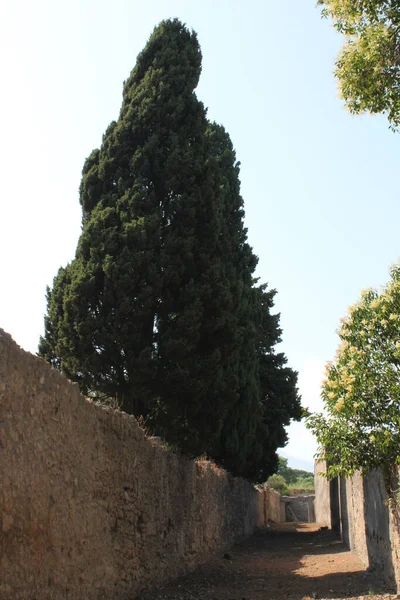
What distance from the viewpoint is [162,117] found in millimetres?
12867

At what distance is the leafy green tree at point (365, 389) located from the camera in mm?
7680

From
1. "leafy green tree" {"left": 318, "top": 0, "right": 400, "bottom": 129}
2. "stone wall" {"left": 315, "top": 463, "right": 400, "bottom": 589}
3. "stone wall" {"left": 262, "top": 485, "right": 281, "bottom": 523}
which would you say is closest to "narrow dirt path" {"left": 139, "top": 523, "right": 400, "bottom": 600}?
"stone wall" {"left": 315, "top": 463, "right": 400, "bottom": 589}

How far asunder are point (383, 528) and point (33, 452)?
7.16 meters

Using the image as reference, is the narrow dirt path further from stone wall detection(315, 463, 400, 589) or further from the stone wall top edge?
the stone wall top edge

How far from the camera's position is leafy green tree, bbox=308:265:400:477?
7680 mm

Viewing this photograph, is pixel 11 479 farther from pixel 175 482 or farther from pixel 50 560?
pixel 175 482

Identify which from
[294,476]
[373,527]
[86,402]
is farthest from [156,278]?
[294,476]

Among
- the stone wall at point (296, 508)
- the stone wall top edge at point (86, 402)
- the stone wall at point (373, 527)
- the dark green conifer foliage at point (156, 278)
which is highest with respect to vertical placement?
the dark green conifer foliage at point (156, 278)

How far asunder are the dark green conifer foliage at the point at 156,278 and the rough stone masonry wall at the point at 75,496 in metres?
1.43

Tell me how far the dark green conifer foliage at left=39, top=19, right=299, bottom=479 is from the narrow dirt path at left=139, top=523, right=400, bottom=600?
2.51 m

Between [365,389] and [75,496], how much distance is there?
12.5 ft

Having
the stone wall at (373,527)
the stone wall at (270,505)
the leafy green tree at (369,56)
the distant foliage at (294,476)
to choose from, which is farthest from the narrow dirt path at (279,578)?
the distant foliage at (294,476)

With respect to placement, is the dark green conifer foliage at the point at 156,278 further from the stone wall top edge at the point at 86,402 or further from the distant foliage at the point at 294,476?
the distant foliage at the point at 294,476

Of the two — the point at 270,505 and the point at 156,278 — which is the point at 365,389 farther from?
the point at 270,505
